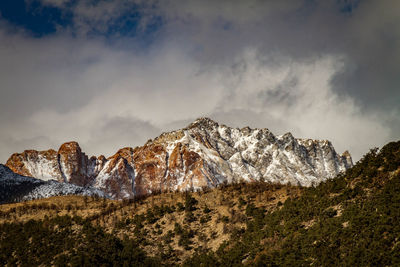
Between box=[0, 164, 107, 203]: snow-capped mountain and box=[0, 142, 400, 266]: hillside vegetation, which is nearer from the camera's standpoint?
box=[0, 142, 400, 266]: hillside vegetation

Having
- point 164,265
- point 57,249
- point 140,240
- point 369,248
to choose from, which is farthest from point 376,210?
point 57,249

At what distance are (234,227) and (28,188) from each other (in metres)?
146

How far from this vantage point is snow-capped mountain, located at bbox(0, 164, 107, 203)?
13206 centimetres

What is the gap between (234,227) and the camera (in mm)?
35625

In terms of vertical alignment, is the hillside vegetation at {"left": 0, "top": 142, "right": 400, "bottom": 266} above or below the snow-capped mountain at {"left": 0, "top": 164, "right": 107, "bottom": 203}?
below

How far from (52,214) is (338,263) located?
139 feet

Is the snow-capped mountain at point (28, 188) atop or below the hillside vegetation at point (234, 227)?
atop

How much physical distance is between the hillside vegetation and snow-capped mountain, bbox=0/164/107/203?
81.1 m

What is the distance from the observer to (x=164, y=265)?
1320 inches

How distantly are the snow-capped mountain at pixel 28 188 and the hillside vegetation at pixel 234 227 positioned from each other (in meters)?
81.1

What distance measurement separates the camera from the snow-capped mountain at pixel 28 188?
433 ft

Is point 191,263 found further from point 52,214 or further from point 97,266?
point 52,214

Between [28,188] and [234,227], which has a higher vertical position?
[28,188]

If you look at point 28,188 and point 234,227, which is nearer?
point 234,227
